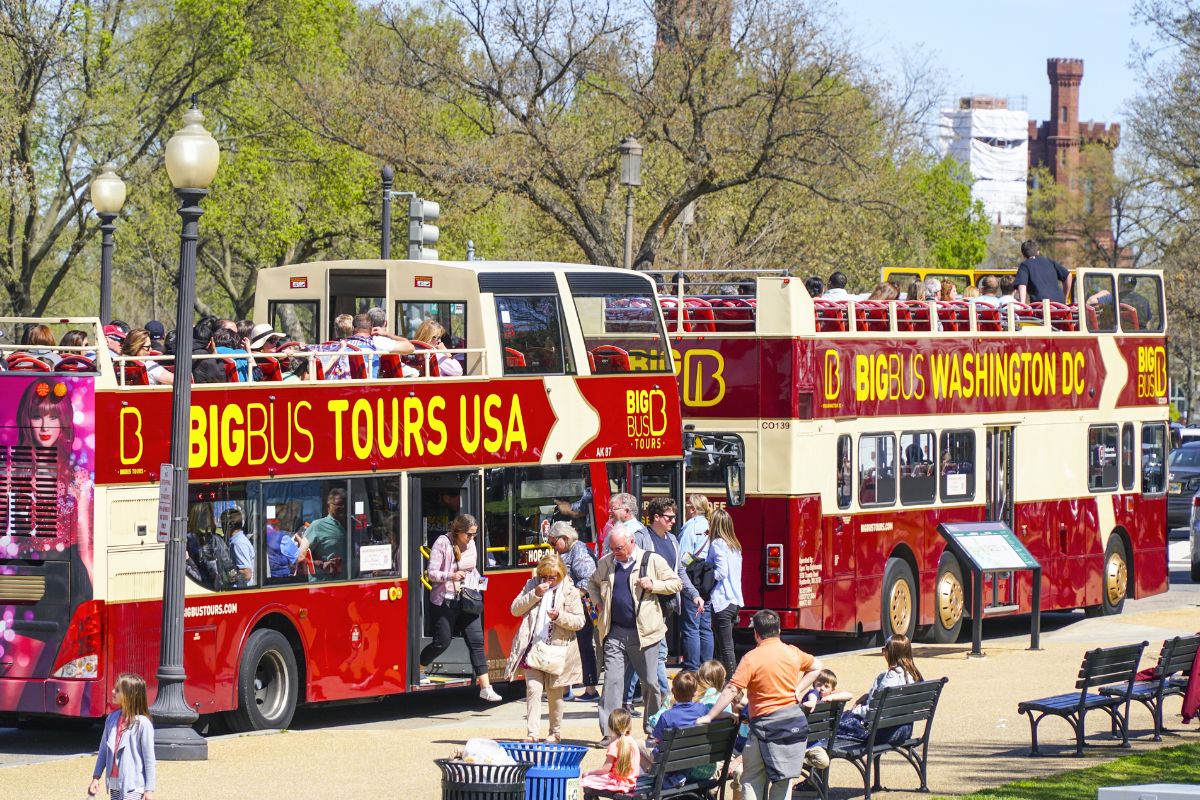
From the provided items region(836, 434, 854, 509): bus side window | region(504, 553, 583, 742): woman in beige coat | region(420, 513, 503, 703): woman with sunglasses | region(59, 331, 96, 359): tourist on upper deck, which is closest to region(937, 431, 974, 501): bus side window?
region(836, 434, 854, 509): bus side window

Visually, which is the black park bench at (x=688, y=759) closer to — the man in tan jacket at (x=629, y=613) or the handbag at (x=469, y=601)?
the man in tan jacket at (x=629, y=613)

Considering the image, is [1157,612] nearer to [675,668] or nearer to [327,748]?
[675,668]

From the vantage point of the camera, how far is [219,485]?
1634 cm

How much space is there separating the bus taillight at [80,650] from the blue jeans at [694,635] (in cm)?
538

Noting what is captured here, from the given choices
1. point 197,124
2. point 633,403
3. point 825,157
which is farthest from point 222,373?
point 825,157

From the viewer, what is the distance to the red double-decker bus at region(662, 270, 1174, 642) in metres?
21.8

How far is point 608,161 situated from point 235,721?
21.0 metres

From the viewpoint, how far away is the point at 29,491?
15.4 m

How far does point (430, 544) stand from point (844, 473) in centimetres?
572

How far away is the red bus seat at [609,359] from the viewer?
790 inches

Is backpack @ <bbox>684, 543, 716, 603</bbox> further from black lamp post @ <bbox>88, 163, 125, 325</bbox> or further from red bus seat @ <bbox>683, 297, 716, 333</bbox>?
black lamp post @ <bbox>88, 163, 125, 325</bbox>

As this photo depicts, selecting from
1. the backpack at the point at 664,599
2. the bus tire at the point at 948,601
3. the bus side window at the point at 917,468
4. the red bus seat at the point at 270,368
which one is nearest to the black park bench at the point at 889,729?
the backpack at the point at 664,599

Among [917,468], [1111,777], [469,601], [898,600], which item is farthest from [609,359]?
[1111,777]

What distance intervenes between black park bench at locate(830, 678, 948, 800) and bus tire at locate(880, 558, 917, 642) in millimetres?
8352
